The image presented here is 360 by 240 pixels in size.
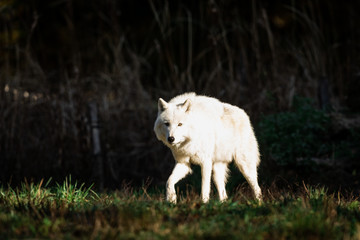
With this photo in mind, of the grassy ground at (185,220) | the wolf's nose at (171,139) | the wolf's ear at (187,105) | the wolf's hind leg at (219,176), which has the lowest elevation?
the wolf's hind leg at (219,176)

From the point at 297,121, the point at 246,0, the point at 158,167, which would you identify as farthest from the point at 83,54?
the point at 297,121

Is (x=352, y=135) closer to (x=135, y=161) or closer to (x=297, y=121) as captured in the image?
(x=297, y=121)

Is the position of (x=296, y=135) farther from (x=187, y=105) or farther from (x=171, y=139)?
(x=171, y=139)

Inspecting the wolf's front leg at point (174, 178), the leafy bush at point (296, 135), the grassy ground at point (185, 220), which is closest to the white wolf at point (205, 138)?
the wolf's front leg at point (174, 178)

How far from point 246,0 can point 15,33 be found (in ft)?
24.5

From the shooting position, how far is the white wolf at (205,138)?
16.7 feet

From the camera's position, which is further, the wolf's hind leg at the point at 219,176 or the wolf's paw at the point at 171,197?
the wolf's hind leg at the point at 219,176

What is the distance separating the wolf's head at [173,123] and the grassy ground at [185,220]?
2.59 ft

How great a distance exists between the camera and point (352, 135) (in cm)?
724

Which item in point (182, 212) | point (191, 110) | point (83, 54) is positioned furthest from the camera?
point (83, 54)

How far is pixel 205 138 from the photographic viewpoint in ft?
17.3

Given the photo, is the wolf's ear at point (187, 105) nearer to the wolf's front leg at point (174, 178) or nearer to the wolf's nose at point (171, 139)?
the wolf's nose at point (171, 139)

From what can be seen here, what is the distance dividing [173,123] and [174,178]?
651 millimetres

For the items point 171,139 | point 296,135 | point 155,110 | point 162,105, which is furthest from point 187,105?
point 155,110
